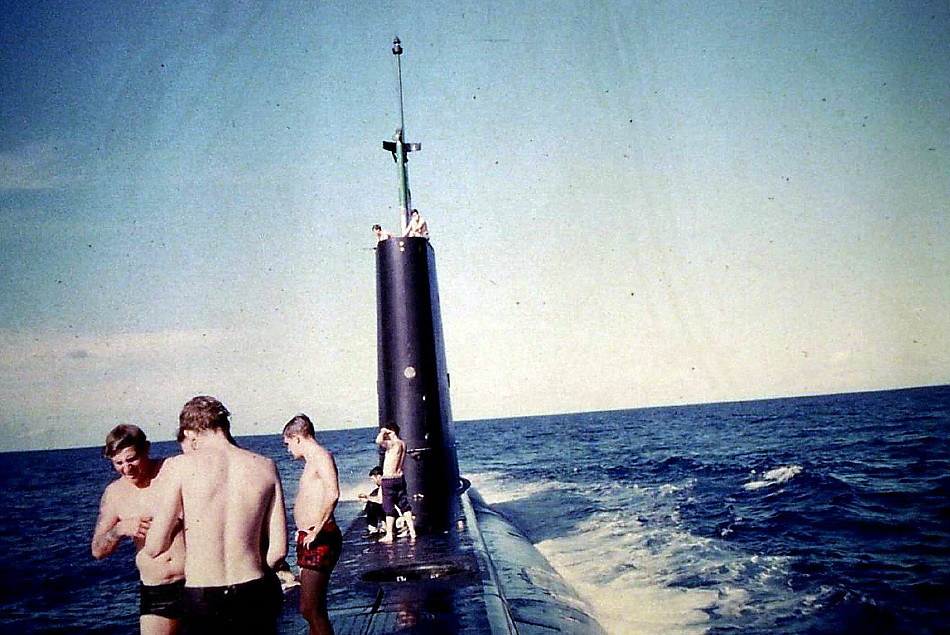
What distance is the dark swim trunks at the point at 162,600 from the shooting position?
3.95 m

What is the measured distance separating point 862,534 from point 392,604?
1353cm

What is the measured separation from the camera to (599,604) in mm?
10547

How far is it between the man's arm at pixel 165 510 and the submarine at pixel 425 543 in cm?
262

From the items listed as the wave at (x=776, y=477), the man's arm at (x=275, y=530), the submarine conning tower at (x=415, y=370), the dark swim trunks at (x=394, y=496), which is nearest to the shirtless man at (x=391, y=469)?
the dark swim trunks at (x=394, y=496)

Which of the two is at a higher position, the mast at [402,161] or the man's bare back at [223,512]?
the mast at [402,161]

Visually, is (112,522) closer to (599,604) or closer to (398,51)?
(599,604)

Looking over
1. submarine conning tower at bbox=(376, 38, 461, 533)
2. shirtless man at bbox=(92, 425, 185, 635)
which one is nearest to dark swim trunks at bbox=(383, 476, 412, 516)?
submarine conning tower at bbox=(376, 38, 461, 533)

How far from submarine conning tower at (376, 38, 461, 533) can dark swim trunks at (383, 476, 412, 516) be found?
1.23 metres

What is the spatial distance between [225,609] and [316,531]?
1271 millimetres

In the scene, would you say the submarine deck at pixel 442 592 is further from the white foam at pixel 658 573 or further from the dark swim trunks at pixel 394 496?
the white foam at pixel 658 573

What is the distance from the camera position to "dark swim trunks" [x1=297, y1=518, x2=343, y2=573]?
4.65m

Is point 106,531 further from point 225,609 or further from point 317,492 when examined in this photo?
point 317,492

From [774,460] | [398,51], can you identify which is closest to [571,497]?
[774,460]

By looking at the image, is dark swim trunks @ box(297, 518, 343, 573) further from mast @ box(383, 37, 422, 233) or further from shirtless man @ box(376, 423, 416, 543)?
mast @ box(383, 37, 422, 233)
